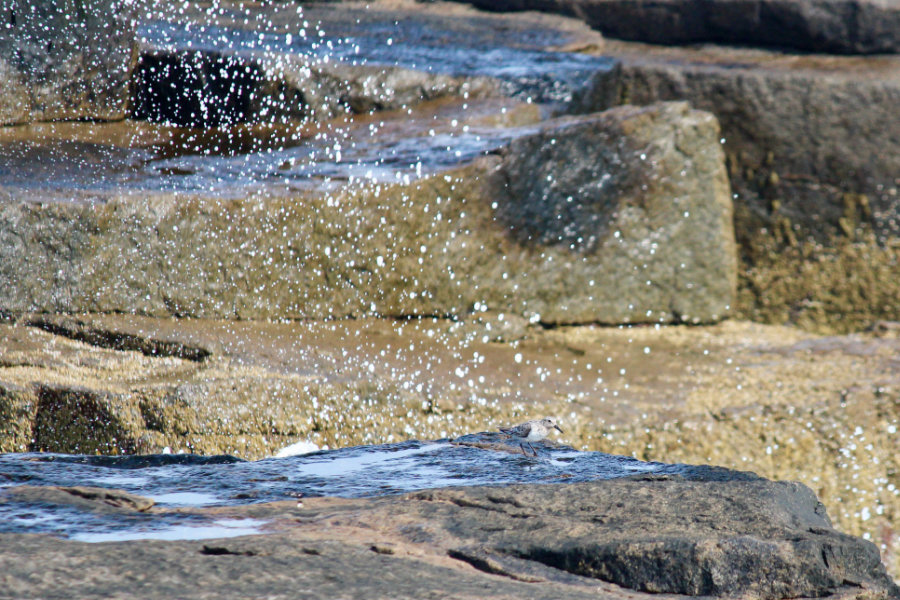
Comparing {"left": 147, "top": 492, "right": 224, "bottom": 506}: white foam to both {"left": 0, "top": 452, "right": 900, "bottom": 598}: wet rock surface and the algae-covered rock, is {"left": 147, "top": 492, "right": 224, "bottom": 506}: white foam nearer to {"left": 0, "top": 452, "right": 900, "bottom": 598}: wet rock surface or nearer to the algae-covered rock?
{"left": 0, "top": 452, "right": 900, "bottom": 598}: wet rock surface

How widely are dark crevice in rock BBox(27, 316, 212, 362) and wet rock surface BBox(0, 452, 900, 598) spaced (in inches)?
39.2

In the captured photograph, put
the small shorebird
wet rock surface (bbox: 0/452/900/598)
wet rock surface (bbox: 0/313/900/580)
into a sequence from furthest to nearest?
1. wet rock surface (bbox: 0/313/900/580)
2. the small shorebird
3. wet rock surface (bbox: 0/452/900/598)

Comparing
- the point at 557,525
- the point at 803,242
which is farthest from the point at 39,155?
the point at 803,242

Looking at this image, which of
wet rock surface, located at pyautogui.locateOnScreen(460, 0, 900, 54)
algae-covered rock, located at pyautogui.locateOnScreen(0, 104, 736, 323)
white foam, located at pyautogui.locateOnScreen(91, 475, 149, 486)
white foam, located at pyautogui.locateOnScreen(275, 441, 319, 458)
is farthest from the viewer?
wet rock surface, located at pyautogui.locateOnScreen(460, 0, 900, 54)

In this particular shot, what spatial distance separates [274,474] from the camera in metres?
1.83

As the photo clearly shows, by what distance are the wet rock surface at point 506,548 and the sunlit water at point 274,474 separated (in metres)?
0.04

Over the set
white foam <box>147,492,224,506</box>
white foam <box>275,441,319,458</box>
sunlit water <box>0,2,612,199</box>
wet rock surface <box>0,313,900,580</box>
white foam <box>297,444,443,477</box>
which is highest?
sunlit water <box>0,2,612,199</box>

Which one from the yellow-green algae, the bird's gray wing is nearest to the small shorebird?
the bird's gray wing

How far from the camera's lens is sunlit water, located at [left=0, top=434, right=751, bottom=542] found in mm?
1483

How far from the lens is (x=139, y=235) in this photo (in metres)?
2.69

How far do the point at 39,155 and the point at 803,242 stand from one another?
2.76m

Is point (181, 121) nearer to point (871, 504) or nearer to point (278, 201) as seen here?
point (278, 201)

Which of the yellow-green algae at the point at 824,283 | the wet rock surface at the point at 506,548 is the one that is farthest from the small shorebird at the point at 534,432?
the yellow-green algae at the point at 824,283

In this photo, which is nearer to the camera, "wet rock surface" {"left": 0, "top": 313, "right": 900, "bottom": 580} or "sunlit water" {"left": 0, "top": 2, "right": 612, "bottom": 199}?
"wet rock surface" {"left": 0, "top": 313, "right": 900, "bottom": 580}
